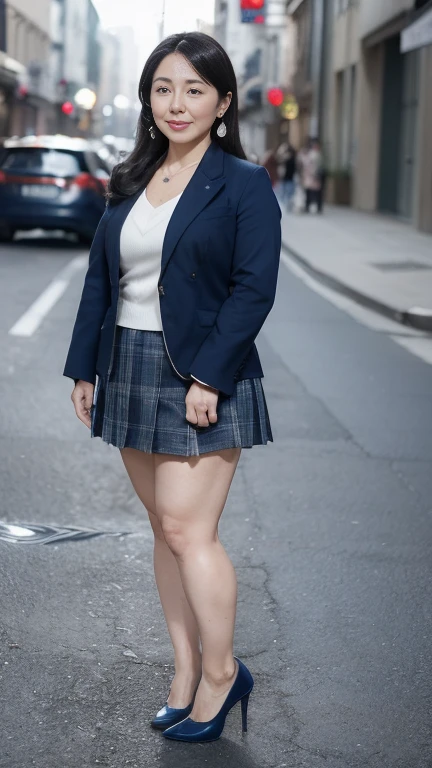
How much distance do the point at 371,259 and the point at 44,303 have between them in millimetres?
7405

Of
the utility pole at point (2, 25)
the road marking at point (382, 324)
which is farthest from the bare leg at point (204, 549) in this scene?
the utility pole at point (2, 25)

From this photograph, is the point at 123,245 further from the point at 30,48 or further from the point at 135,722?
the point at 30,48

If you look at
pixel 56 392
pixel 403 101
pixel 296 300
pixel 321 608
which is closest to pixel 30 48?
pixel 403 101

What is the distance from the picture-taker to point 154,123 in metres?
3.15

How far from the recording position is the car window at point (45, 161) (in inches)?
685

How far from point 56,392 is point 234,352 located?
4892 mm

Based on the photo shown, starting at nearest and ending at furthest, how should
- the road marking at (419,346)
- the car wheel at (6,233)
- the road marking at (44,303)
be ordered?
the road marking at (419,346) < the road marking at (44,303) < the car wheel at (6,233)

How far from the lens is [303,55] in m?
47.8

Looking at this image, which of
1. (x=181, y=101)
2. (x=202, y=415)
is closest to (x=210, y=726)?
(x=202, y=415)

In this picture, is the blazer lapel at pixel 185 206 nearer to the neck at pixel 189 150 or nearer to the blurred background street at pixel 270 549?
the neck at pixel 189 150

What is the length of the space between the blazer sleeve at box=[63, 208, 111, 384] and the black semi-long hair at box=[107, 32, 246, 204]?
0.37 feet

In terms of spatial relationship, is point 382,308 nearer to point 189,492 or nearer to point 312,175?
point 189,492

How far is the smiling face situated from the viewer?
9.70 ft

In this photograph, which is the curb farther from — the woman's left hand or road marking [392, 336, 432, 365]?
the woman's left hand
